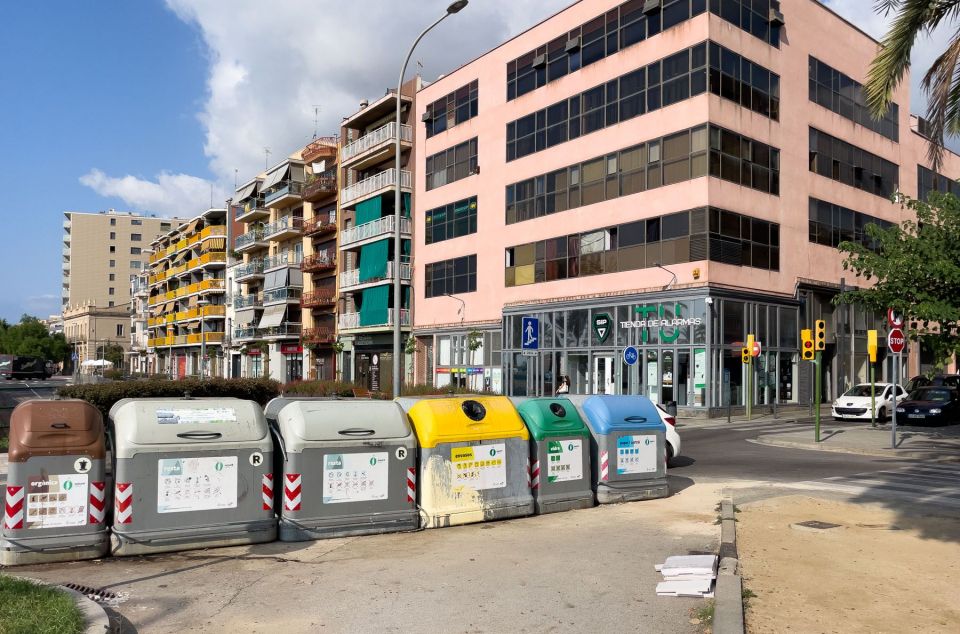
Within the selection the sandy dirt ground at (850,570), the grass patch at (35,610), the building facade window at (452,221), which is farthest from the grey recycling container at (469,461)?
the building facade window at (452,221)

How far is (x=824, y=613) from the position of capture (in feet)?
19.1

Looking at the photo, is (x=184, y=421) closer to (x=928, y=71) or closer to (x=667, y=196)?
(x=928, y=71)

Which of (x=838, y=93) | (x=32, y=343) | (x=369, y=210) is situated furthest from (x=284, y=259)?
(x=32, y=343)

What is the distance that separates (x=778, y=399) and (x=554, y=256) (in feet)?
37.5

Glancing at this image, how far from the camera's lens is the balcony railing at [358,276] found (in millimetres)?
47562

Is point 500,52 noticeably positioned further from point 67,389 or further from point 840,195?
point 67,389

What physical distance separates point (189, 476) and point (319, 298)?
48.9 metres

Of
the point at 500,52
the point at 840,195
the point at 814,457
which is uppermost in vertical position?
the point at 500,52

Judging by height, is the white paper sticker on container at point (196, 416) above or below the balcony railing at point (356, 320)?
below

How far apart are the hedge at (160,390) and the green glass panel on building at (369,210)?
84.2ft

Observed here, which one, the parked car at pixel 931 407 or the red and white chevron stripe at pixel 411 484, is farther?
the parked car at pixel 931 407

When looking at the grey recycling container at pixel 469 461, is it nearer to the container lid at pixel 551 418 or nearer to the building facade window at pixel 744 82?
the container lid at pixel 551 418

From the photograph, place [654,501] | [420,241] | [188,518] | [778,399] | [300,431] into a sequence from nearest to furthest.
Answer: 1. [188,518]
2. [300,431]
3. [654,501]
4. [778,399]
5. [420,241]

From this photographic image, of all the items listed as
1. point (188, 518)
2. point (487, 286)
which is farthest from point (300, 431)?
point (487, 286)
